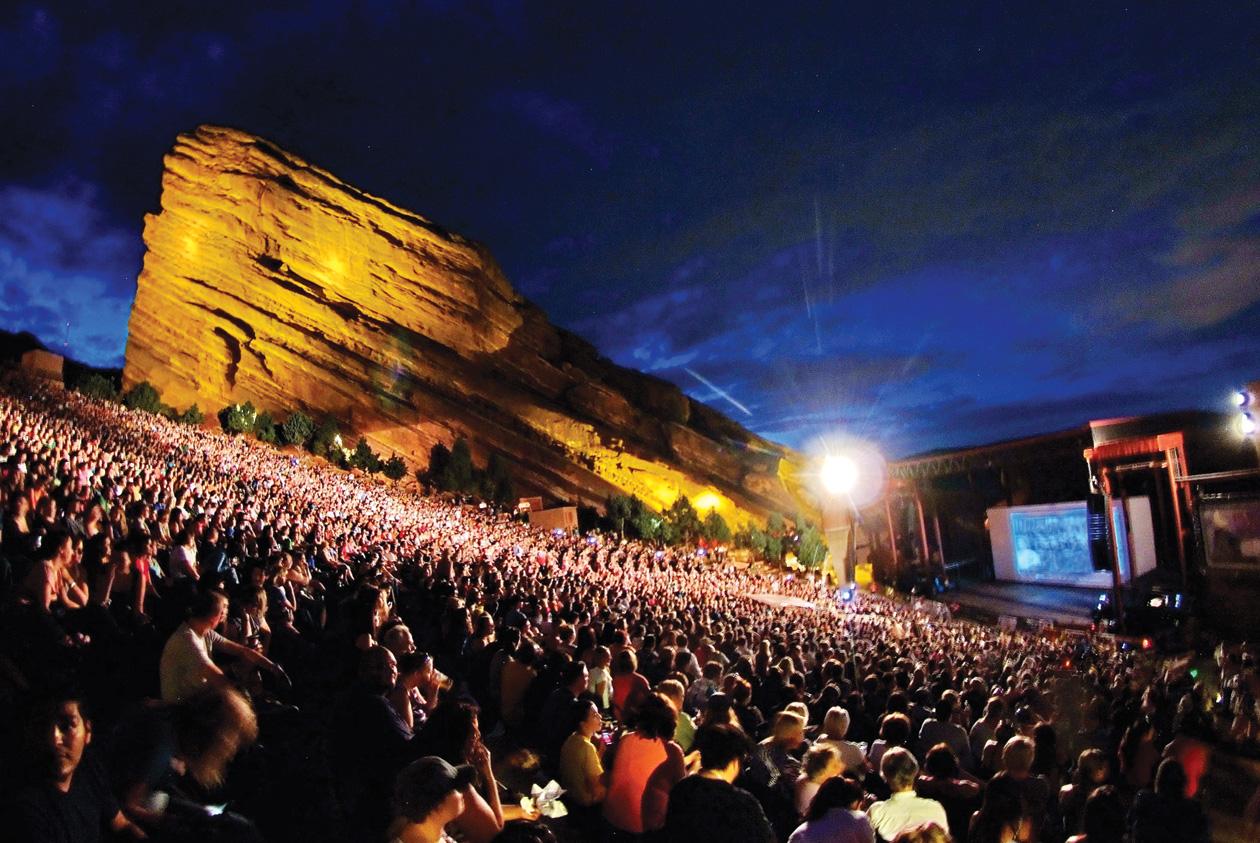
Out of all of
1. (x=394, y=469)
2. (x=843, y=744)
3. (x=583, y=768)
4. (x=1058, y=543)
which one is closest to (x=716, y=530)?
(x=1058, y=543)

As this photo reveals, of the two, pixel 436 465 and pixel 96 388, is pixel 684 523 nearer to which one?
pixel 436 465

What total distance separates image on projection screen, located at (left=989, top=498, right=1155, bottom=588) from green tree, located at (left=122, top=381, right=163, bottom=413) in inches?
1708

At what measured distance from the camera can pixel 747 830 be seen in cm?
295

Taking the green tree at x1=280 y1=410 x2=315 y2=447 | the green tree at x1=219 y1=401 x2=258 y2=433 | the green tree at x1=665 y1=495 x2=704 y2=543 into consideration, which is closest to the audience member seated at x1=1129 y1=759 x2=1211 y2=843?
the green tree at x1=665 y1=495 x2=704 y2=543

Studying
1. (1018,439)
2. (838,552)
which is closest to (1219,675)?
(1018,439)

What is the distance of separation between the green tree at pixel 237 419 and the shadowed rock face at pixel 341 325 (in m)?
5.45

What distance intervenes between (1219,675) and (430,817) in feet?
46.4

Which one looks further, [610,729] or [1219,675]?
[1219,675]

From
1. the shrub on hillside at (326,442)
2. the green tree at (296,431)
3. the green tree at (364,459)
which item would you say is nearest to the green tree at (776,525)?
the green tree at (364,459)

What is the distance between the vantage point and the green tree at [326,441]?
4769cm

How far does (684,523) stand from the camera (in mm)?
44281

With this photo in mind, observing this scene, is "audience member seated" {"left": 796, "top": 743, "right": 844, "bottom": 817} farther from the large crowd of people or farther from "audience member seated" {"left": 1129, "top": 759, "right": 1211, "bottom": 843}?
"audience member seated" {"left": 1129, "top": 759, "right": 1211, "bottom": 843}

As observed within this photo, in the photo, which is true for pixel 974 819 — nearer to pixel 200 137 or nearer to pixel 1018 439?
pixel 1018 439

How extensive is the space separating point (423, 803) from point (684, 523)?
1653 inches
